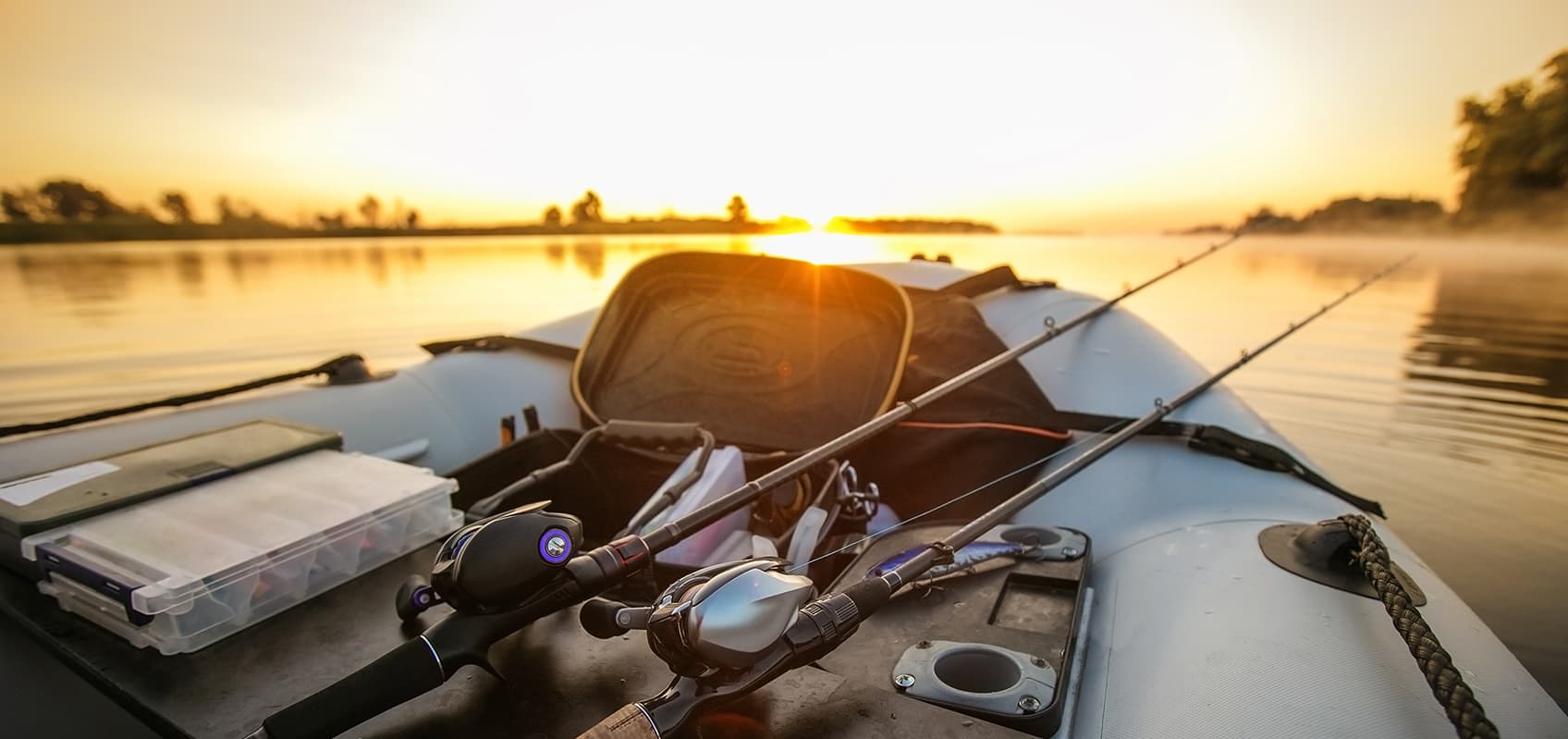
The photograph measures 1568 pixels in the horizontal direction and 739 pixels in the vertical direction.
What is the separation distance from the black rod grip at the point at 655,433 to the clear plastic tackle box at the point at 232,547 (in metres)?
0.54

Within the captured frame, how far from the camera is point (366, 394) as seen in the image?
7.75 ft

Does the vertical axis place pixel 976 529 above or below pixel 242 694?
above

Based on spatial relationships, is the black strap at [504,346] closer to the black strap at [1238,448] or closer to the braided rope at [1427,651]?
the black strap at [1238,448]

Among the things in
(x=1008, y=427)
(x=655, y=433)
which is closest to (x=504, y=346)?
(x=655, y=433)

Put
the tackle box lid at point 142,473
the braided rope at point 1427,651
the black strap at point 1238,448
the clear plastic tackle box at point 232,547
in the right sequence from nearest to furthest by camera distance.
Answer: the braided rope at point 1427,651, the clear plastic tackle box at point 232,547, the tackle box lid at point 142,473, the black strap at point 1238,448

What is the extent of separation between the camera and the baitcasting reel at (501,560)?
861 mm

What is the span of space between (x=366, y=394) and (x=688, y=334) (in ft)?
3.64

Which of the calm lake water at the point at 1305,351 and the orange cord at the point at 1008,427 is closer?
the orange cord at the point at 1008,427

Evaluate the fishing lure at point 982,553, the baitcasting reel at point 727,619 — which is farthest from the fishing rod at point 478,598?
the fishing lure at point 982,553

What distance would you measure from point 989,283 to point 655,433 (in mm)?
1862

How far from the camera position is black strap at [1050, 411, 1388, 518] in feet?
6.02

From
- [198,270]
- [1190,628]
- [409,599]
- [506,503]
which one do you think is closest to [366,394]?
[506,503]

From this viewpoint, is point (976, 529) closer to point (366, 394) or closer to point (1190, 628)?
point (1190, 628)

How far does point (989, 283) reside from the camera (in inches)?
123
